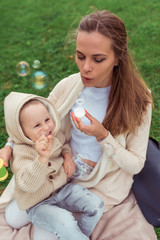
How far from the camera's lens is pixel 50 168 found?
6.74ft

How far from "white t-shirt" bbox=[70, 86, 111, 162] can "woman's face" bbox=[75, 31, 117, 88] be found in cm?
23

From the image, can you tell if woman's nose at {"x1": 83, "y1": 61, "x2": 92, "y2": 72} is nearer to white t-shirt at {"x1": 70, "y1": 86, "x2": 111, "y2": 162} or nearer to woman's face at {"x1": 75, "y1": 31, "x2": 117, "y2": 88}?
woman's face at {"x1": 75, "y1": 31, "x2": 117, "y2": 88}

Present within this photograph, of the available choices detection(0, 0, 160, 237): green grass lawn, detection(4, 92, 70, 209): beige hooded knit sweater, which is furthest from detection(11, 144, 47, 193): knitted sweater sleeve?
detection(0, 0, 160, 237): green grass lawn

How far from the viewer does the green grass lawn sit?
13.2 feet

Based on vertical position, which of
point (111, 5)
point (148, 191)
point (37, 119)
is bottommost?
point (148, 191)

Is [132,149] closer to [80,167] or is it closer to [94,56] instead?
[80,167]

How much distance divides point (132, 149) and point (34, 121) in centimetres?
78

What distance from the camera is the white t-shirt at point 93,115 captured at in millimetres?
2102

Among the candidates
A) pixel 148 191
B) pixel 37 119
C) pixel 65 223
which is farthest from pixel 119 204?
pixel 37 119

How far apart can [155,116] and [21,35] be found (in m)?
3.28

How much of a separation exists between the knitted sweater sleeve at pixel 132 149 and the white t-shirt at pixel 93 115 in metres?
0.20

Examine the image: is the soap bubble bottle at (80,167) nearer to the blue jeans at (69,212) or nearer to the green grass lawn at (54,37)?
the blue jeans at (69,212)

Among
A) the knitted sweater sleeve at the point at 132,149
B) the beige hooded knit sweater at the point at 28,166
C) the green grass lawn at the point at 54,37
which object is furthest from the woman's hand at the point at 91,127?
the green grass lawn at the point at 54,37

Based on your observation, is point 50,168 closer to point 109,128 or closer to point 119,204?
point 109,128
